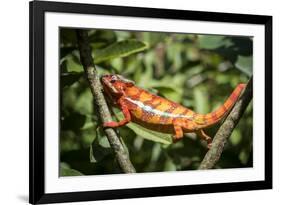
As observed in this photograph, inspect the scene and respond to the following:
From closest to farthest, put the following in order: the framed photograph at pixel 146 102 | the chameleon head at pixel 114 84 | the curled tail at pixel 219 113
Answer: the framed photograph at pixel 146 102, the chameleon head at pixel 114 84, the curled tail at pixel 219 113

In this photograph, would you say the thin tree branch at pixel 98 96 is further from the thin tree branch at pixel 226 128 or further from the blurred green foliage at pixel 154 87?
the thin tree branch at pixel 226 128

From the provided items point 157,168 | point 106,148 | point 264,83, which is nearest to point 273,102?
point 264,83

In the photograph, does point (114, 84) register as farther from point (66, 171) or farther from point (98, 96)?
point (66, 171)

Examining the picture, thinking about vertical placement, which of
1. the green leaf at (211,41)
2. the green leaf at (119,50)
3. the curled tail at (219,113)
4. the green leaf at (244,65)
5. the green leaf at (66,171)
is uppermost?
the green leaf at (211,41)

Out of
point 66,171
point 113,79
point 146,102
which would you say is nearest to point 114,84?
point 113,79

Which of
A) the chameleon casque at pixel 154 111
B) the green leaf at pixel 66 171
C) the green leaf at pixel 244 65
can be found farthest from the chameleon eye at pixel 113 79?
the green leaf at pixel 244 65

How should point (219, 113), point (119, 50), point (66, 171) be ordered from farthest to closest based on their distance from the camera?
point (219, 113), point (119, 50), point (66, 171)
